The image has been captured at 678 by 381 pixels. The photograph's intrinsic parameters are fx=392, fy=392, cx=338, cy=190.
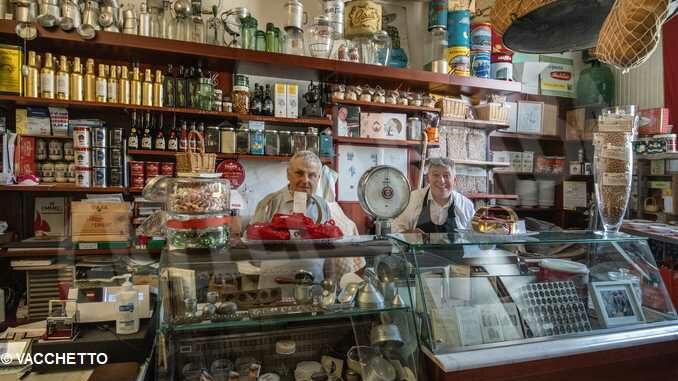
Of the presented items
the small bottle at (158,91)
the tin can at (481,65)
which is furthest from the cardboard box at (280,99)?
the tin can at (481,65)

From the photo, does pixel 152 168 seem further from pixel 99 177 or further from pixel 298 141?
pixel 298 141

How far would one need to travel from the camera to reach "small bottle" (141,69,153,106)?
9.83 feet

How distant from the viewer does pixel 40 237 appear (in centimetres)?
292

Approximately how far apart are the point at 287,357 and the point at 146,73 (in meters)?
2.65

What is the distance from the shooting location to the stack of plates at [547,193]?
4660 millimetres

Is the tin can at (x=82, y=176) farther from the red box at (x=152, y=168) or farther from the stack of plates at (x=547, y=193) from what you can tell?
the stack of plates at (x=547, y=193)

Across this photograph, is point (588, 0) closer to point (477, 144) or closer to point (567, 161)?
point (477, 144)

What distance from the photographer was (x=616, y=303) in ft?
4.54

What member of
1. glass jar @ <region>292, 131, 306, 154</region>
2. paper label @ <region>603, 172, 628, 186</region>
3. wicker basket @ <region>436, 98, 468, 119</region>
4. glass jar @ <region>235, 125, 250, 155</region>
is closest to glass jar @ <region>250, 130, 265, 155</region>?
glass jar @ <region>235, 125, 250, 155</region>

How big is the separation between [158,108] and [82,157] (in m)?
0.63

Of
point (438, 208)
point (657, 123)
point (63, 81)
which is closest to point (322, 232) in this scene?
point (438, 208)

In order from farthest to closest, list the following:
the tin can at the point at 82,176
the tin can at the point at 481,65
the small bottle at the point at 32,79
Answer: the tin can at the point at 481,65 → the tin can at the point at 82,176 → the small bottle at the point at 32,79

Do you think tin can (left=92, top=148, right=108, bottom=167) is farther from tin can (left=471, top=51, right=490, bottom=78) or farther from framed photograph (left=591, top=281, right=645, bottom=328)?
tin can (left=471, top=51, right=490, bottom=78)

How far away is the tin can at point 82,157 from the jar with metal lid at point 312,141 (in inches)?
65.7
